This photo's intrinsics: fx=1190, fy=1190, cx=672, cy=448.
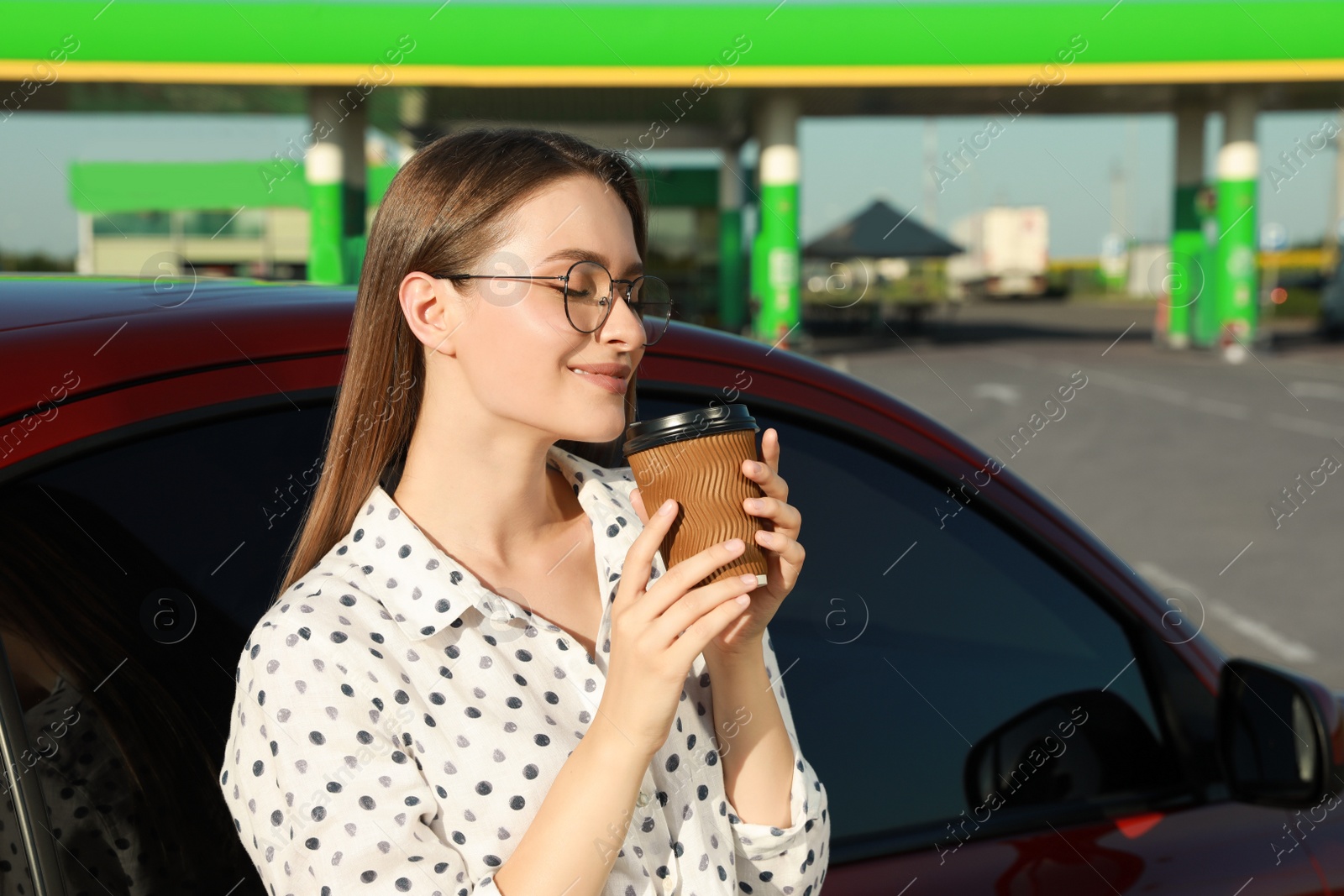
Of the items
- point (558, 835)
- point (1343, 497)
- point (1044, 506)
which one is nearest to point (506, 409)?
point (558, 835)

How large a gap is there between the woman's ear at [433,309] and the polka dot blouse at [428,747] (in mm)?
184

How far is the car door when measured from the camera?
1.69 meters

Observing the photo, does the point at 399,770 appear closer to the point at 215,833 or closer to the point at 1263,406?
the point at 215,833

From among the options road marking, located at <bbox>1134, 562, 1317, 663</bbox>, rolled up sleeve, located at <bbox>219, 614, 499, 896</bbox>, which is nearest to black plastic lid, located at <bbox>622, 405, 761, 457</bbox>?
rolled up sleeve, located at <bbox>219, 614, 499, 896</bbox>

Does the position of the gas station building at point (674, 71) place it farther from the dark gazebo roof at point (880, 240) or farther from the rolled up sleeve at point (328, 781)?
the rolled up sleeve at point (328, 781)

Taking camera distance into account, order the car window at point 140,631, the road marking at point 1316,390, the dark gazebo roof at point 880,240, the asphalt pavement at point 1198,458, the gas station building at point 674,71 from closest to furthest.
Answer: the car window at point 140,631, the asphalt pavement at point 1198,458, the road marking at point 1316,390, the gas station building at point 674,71, the dark gazebo roof at point 880,240

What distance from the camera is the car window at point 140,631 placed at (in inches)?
46.9

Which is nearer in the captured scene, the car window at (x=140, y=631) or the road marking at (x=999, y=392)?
the car window at (x=140, y=631)

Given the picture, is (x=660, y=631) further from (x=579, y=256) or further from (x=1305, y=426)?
(x=1305, y=426)

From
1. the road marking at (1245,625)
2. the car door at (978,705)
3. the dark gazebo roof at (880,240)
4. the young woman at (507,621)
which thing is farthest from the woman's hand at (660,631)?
the dark gazebo roof at (880,240)

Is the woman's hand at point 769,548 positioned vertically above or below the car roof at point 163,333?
below

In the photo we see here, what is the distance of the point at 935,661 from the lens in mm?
1869

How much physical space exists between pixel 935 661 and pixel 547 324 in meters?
0.93

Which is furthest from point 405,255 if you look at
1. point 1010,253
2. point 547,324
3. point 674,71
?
point 1010,253
